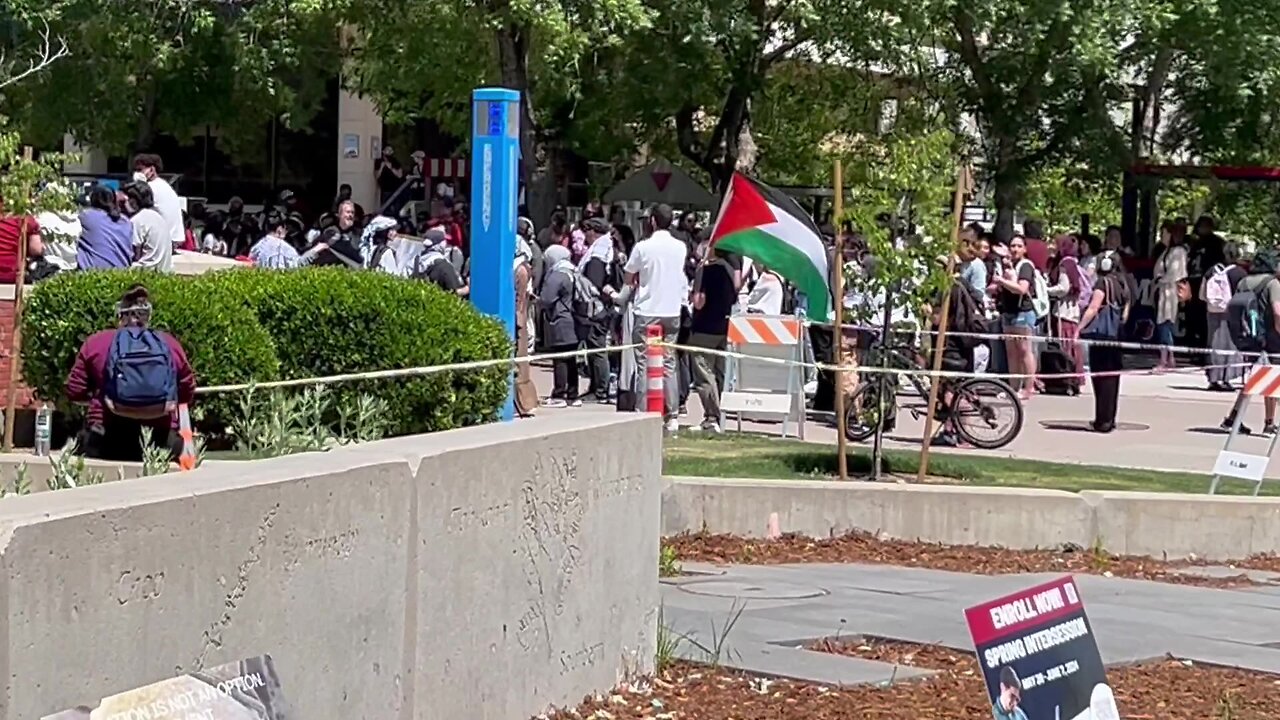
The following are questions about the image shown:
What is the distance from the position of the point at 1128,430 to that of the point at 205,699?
51.9ft

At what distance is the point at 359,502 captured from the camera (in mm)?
5633

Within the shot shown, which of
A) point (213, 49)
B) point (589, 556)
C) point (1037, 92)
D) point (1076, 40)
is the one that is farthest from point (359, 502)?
point (213, 49)

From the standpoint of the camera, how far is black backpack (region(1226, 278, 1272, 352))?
22.7 m

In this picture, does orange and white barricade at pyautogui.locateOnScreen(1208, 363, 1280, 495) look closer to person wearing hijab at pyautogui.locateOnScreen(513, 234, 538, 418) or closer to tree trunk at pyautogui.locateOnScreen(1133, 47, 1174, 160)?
person wearing hijab at pyautogui.locateOnScreen(513, 234, 538, 418)

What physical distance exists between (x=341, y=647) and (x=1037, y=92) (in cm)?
2554

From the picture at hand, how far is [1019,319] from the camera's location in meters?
20.0

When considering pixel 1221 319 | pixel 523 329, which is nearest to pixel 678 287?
pixel 523 329

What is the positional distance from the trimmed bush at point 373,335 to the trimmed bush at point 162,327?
31 cm

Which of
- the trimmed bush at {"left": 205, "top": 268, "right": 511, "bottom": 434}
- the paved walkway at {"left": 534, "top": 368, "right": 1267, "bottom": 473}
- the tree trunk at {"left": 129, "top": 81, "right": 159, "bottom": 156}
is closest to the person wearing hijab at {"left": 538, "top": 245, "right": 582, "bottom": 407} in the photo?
the paved walkway at {"left": 534, "top": 368, "right": 1267, "bottom": 473}

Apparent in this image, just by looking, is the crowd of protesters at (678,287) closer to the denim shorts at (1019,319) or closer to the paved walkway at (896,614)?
the denim shorts at (1019,319)

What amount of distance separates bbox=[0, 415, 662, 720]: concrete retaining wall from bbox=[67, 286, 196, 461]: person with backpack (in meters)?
4.23

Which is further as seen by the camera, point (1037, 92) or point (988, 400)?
point (1037, 92)

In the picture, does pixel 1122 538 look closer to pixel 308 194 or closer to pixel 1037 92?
pixel 1037 92

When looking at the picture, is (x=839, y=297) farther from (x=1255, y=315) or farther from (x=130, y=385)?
(x=1255, y=315)
